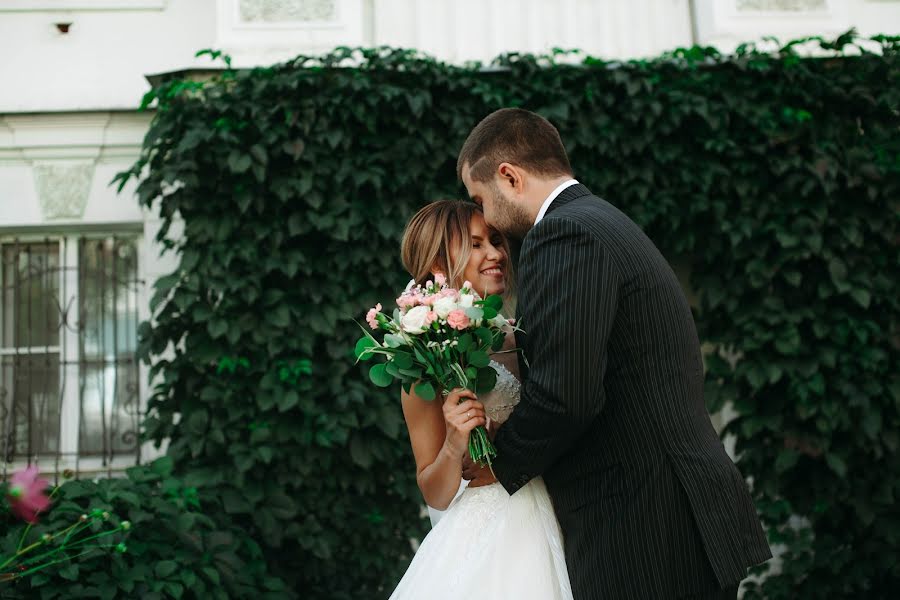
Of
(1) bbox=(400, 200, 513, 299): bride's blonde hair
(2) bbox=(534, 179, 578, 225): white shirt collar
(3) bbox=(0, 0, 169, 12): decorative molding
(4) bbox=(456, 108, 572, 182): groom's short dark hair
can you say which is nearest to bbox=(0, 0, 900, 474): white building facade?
(3) bbox=(0, 0, 169, 12): decorative molding

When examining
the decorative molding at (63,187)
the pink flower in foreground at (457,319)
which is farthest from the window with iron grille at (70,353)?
the pink flower in foreground at (457,319)

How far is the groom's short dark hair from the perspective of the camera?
268 cm

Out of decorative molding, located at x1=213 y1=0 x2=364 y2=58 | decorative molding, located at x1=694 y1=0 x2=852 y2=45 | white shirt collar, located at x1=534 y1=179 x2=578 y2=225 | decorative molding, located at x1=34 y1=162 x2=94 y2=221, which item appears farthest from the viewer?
decorative molding, located at x1=34 y1=162 x2=94 y2=221

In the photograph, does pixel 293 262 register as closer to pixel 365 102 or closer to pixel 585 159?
pixel 365 102

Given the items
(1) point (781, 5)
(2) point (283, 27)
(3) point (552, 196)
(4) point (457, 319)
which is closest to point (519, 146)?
(3) point (552, 196)

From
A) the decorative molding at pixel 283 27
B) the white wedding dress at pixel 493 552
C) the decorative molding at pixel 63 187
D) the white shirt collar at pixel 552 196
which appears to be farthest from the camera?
the decorative molding at pixel 63 187

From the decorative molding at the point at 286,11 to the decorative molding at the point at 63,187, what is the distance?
1.57m

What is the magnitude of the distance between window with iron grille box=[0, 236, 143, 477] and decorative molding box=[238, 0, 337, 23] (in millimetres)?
1760

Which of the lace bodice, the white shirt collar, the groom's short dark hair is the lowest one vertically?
the lace bodice

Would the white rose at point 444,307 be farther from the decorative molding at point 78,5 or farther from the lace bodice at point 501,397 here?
the decorative molding at point 78,5

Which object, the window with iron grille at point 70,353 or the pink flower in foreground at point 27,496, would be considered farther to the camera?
the window with iron grille at point 70,353

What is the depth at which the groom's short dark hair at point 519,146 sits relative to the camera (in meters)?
2.68

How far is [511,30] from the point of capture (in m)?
5.56

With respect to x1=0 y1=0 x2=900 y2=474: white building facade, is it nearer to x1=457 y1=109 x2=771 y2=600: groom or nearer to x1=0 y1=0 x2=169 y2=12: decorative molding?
x1=0 y1=0 x2=169 y2=12: decorative molding
